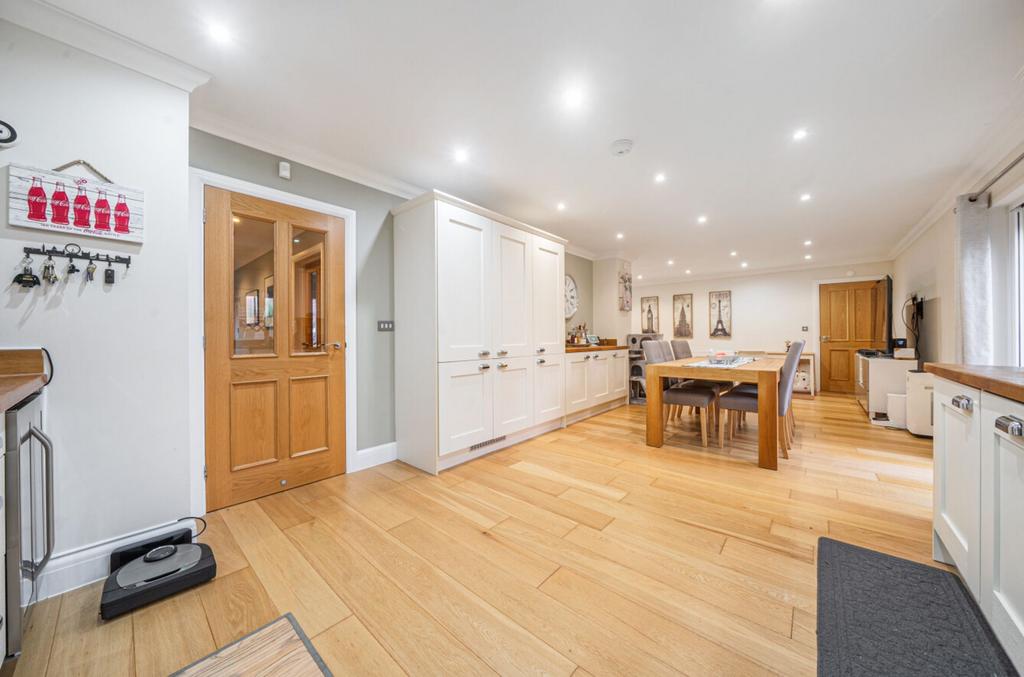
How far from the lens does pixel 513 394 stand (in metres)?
3.38

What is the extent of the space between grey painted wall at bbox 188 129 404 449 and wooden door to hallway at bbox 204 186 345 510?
15cm

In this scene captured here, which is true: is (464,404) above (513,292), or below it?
below

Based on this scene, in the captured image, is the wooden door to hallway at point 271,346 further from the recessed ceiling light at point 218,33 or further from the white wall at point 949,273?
the white wall at point 949,273

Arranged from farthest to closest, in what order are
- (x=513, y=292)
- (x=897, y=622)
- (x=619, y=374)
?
1. (x=619, y=374)
2. (x=513, y=292)
3. (x=897, y=622)

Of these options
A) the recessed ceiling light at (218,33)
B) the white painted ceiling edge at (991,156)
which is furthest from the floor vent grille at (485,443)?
the white painted ceiling edge at (991,156)

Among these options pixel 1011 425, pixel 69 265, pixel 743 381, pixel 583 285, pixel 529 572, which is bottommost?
pixel 529 572

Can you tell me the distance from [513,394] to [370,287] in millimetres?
1559

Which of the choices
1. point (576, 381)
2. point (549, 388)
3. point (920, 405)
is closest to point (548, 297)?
point (549, 388)

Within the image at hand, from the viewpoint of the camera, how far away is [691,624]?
1284 mm

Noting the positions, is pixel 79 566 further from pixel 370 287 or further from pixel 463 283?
pixel 463 283

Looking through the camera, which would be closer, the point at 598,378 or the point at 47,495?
the point at 47,495

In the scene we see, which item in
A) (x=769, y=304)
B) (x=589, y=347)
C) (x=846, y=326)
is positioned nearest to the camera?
(x=589, y=347)

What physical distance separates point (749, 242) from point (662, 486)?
4.33 m

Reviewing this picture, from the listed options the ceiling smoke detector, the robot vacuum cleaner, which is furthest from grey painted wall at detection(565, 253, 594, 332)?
the robot vacuum cleaner
